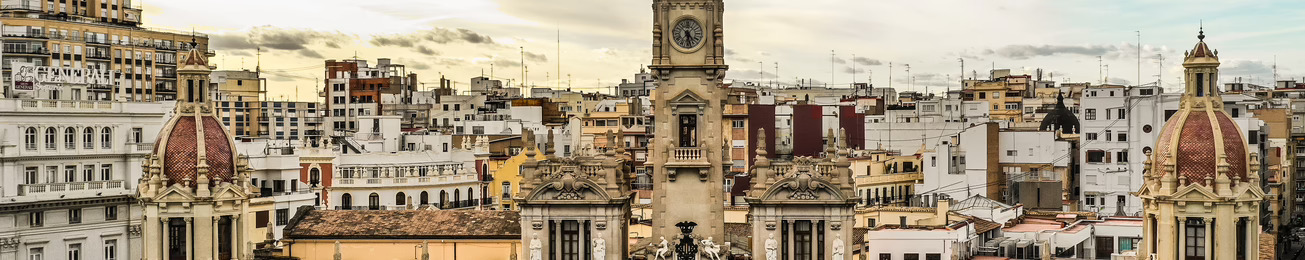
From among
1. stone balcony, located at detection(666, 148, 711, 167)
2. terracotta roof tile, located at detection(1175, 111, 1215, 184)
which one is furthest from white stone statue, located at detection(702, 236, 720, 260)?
terracotta roof tile, located at detection(1175, 111, 1215, 184)

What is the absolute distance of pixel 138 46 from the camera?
447 ft

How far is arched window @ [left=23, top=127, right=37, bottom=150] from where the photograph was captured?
75875 mm

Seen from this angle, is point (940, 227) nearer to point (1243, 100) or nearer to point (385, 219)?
point (385, 219)

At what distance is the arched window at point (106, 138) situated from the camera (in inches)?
3108

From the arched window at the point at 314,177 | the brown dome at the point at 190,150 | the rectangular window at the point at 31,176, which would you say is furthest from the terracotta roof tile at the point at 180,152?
the arched window at the point at 314,177

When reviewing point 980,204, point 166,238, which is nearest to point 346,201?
point 980,204

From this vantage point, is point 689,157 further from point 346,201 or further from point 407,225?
point 346,201

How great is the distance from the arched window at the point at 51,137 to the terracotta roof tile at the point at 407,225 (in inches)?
497

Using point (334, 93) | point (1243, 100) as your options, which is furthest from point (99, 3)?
point (1243, 100)

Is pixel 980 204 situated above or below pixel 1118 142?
below

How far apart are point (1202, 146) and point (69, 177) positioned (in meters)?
45.8

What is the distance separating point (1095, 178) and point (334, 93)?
3286 inches

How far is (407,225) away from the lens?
233 feet

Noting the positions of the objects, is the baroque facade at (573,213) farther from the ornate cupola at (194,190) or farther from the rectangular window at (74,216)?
the rectangular window at (74,216)
